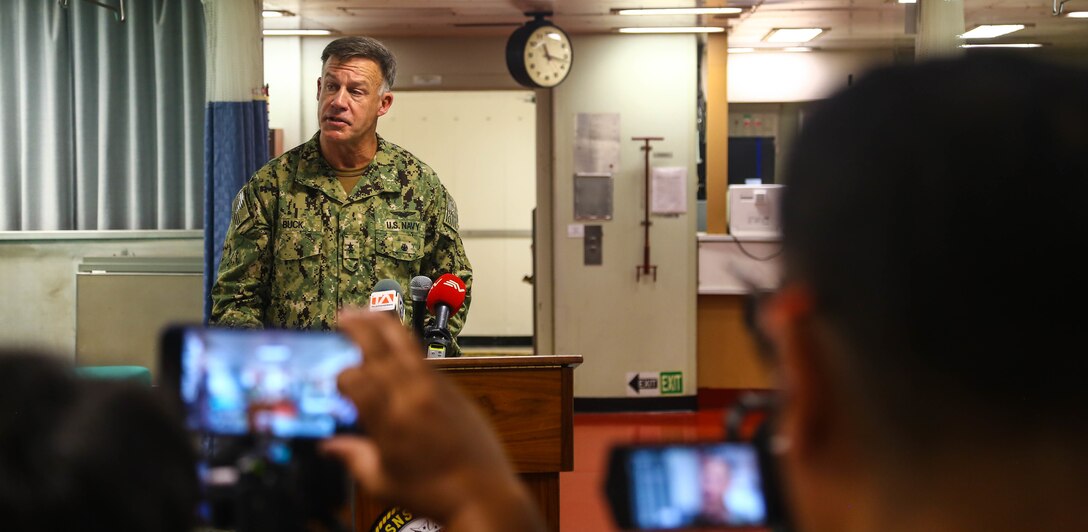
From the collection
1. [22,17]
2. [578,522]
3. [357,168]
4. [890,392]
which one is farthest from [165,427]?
[22,17]

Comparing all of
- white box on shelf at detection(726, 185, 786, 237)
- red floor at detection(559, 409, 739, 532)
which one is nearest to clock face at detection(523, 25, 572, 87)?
white box on shelf at detection(726, 185, 786, 237)

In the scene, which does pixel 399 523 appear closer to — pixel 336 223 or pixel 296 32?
pixel 336 223

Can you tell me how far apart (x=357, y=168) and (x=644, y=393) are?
4627 mm

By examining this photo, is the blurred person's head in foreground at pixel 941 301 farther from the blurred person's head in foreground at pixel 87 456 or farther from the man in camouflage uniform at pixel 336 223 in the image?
the man in camouflage uniform at pixel 336 223

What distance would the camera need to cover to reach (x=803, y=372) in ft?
1.79

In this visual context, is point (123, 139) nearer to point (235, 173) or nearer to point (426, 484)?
point (235, 173)

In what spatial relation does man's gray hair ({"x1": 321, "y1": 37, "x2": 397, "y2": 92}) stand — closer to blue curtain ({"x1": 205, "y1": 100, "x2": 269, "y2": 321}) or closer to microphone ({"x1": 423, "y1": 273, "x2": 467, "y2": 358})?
microphone ({"x1": 423, "y1": 273, "x2": 467, "y2": 358})

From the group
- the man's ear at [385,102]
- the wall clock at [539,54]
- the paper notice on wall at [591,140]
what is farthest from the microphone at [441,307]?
the paper notice on wall at [591,140]

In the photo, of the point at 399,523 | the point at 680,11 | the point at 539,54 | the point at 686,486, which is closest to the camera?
the point at 686,486

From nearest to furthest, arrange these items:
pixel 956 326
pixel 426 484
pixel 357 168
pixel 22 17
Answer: pixel 956 326 < pixel 426 484 < pixel 357 168 < pixel 22 17

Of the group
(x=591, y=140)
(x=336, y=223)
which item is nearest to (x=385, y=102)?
(x=336, y=223)

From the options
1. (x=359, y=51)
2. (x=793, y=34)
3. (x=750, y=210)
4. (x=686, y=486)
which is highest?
(x=793, y=34)

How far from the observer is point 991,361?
52 cm

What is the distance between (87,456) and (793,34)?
26.1 feet
